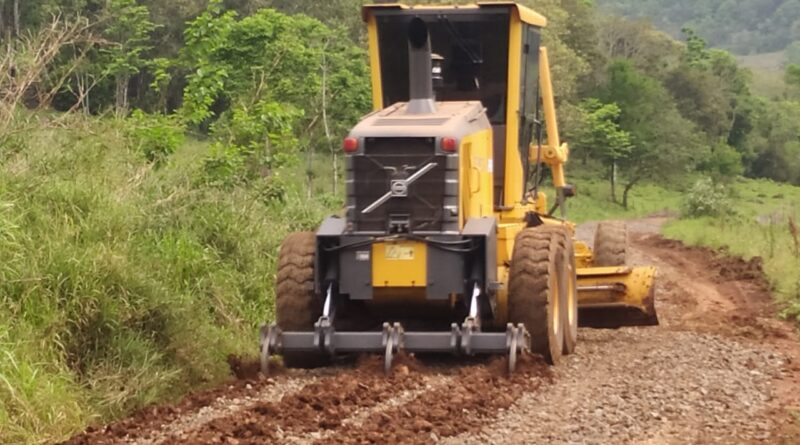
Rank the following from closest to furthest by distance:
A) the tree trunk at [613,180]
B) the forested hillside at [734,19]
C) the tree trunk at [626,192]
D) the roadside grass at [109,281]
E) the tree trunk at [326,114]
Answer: the roadside grass at [109,281] → the tree trunk at [326,114] → the tree trunk at [626,192] → the tree trunk at [613,180] → the forested hillside at [734,19]

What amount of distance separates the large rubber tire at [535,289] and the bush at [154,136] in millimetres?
5628

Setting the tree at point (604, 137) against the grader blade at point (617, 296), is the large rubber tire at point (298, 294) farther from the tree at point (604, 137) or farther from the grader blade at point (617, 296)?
the tree at point (604, 137)

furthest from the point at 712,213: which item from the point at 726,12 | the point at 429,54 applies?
the point at 726,12

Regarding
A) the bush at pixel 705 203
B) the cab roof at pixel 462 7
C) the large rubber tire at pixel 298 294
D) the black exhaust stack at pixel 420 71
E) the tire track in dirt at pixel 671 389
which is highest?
the cab roof at pixel 462 7

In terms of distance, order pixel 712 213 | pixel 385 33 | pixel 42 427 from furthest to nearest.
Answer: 1. pixel 712 213
2. pixel 385 33
3. pixel 42 427

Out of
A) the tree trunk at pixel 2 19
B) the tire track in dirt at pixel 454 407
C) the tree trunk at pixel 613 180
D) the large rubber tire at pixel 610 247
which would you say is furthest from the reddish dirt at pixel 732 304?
the tree trunk at pixel 613 180

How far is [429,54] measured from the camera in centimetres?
1016

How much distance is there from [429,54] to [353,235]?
5.19ft

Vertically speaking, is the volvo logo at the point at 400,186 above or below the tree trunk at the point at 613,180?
above

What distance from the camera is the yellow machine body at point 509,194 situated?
9719 millimetres

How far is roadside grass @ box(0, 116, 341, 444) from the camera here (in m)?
8.62

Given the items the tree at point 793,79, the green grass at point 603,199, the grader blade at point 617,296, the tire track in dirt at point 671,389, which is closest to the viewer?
the tire track in dirt at point 671,389

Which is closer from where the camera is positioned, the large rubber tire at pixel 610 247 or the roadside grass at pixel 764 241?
the large rubber tire at pixel 610 247

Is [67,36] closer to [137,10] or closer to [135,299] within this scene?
[135,299]
